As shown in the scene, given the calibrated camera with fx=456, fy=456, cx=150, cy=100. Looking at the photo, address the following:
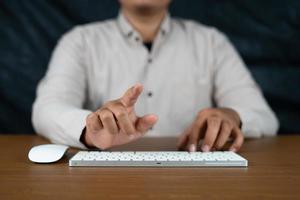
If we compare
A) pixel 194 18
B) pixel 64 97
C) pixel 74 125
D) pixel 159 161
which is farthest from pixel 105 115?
pixel 194 18

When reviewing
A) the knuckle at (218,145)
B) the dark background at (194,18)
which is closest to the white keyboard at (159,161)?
the knuckle at (218,145)

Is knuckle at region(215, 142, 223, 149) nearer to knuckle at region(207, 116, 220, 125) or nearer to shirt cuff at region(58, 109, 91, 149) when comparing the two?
knuckle at region(207, 116, 220, 125)

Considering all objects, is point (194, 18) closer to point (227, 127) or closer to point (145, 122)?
point (227, 127)

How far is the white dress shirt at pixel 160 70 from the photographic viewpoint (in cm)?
149

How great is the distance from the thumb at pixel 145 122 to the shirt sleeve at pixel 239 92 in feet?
1.43

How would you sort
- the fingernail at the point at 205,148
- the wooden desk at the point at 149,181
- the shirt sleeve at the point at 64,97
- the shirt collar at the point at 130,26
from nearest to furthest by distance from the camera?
the wooden desk at the point at 149,181 → the fingernail at the point at 205,148 → the shirt sleeve at the point at 64,97 → the shirt collar at the point at 130,26

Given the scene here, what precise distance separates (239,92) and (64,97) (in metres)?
0.55

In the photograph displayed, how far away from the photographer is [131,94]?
A: 2.68 feet

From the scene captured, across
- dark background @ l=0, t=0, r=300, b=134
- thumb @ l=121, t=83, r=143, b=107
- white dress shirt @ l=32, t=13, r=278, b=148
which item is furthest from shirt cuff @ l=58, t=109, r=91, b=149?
dark background @ l=0, t=0, r=300, b=134

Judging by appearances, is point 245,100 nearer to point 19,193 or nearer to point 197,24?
point 197,24

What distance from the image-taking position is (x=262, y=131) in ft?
4.20

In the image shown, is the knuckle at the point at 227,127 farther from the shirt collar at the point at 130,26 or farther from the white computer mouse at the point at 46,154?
the shirt collar at the point at 130,26

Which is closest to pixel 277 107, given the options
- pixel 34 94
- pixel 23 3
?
pixel 34 94

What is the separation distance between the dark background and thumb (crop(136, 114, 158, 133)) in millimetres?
935
